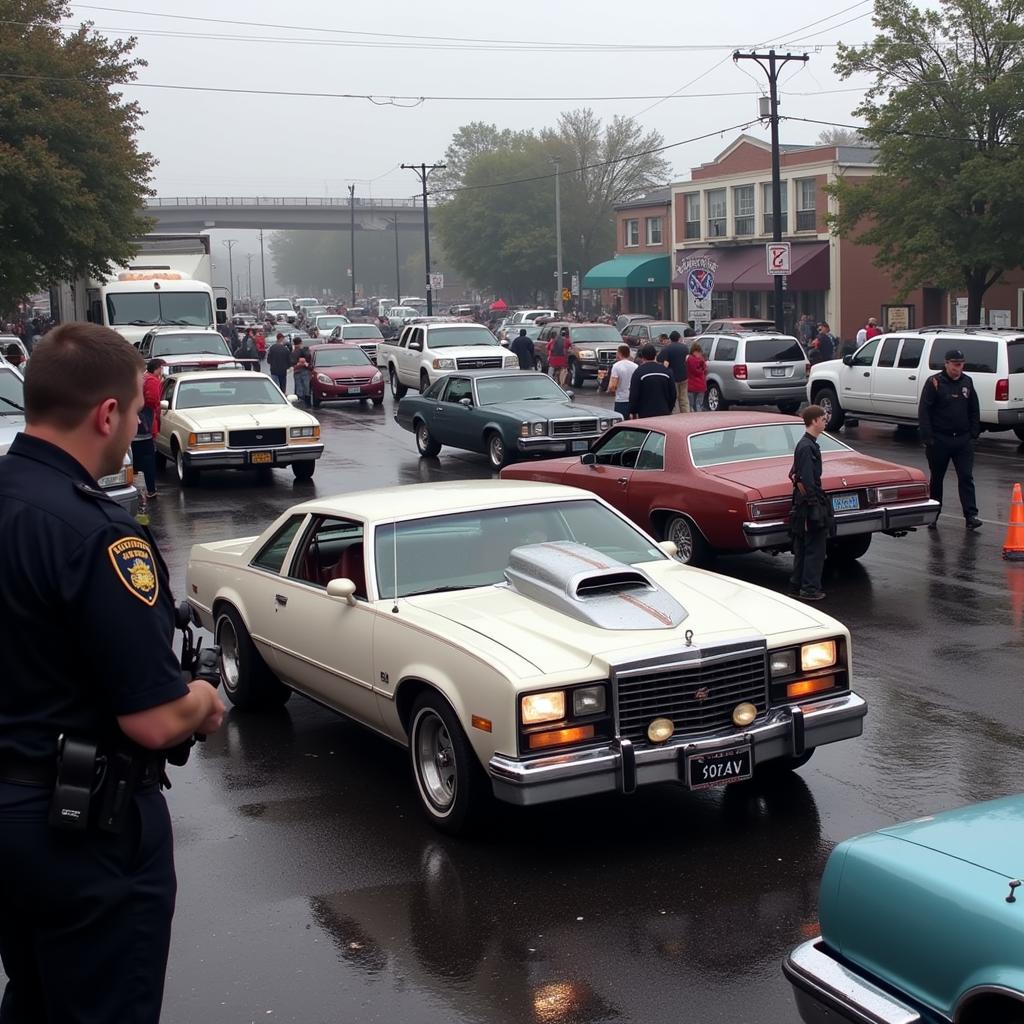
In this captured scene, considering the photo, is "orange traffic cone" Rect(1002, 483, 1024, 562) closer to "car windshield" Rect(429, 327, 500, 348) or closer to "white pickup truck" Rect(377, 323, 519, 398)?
"white pickup truck" Rect(377, 323, 519, 398)

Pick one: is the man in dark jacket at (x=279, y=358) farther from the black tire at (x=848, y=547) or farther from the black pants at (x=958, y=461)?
the black tire at (x=848, y=547)

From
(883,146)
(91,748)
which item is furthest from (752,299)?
(91,748)

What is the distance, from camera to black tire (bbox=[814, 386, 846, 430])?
84.0ft

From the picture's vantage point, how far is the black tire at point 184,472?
65.3ft

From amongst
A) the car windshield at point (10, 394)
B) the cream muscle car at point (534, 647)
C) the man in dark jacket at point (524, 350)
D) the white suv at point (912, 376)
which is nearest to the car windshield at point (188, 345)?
the man in dark jacket at point (524, 350)

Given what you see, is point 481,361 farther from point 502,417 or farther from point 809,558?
point 809,558

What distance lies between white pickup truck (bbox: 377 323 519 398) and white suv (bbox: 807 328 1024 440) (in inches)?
350

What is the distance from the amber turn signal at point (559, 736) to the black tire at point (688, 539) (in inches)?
248

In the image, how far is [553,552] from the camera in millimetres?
6996

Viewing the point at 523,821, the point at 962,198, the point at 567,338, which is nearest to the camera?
the point at 523,821

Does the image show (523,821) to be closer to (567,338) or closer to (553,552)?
(553,552)

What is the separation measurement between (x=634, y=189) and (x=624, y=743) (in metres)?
89.2

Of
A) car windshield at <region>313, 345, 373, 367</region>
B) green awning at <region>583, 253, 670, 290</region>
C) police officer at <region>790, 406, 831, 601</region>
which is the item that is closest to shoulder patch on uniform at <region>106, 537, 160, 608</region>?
police officer at <region>790, 406, 831, 601</region>

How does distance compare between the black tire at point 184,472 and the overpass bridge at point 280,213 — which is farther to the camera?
the overpass bridge at point 280,213
